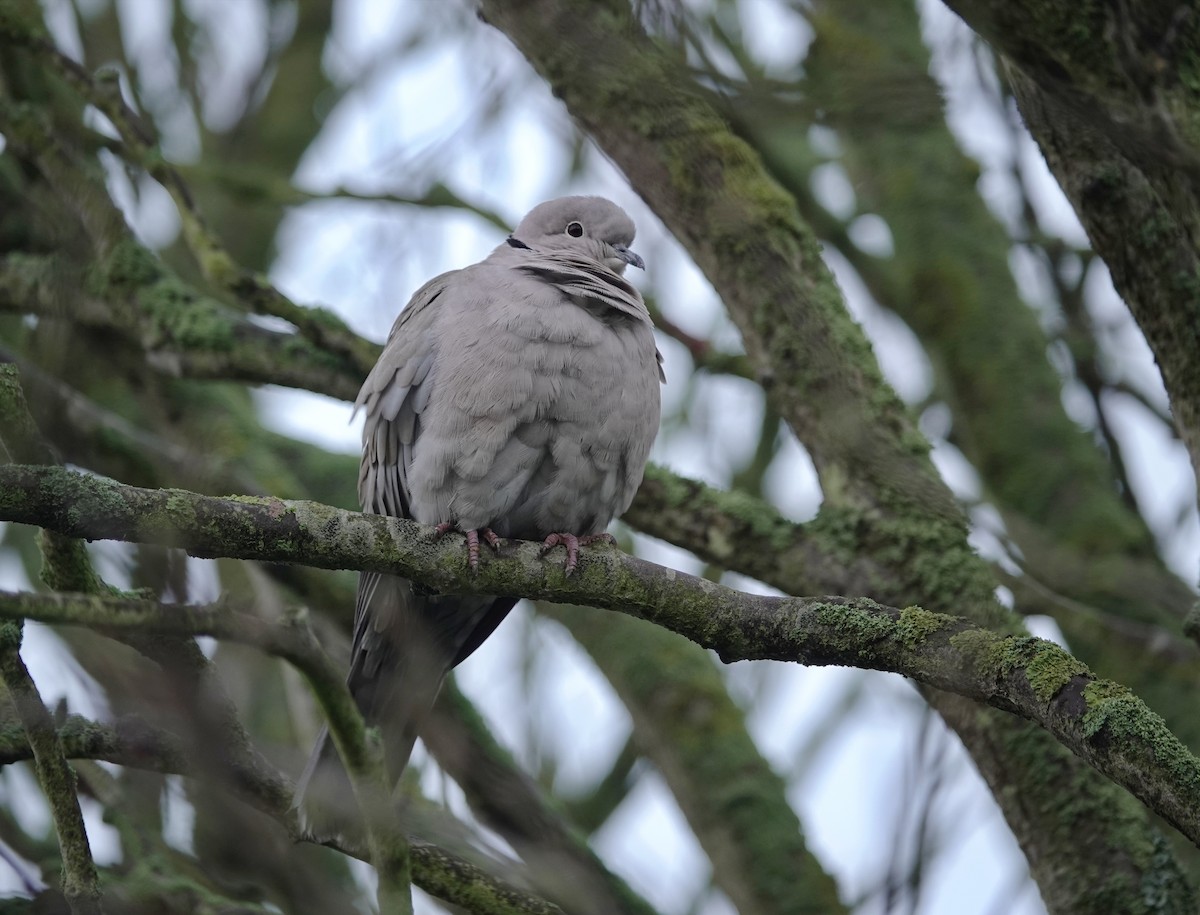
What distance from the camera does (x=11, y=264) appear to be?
473 cm

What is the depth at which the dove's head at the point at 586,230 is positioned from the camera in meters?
4.59

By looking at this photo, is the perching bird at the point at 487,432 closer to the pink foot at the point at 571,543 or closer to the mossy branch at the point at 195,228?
the pink foot at the point at 571,543

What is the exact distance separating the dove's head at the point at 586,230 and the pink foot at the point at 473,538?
140 centimetres

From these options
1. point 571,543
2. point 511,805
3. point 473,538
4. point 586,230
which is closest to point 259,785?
point 473,538

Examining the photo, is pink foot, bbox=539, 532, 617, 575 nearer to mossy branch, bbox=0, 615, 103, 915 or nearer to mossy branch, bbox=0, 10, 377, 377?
mossy branch, bbox=0, 10, 377, 377

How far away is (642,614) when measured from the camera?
3039 millimetres

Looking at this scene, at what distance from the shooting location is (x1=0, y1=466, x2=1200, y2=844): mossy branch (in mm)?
2352

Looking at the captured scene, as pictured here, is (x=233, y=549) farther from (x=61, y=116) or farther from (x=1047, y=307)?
(x=1047, y=307)

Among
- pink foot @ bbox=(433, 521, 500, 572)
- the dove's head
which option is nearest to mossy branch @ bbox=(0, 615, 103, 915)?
pink foot @ bbox=(433, 521, 500, 572)

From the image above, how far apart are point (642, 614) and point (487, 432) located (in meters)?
0.87

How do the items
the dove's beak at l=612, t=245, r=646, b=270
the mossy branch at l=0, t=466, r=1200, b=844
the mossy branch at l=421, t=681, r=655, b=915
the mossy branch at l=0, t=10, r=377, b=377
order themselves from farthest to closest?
the dove's beak at l=612, t=245, r=646, b=270
the mossy branch at l=0, t=10, r=377, b=377
the mossy branch at l=421, t=681, r=655, b=915
the mossy branch at l=0, t=466, r=1200, b=844

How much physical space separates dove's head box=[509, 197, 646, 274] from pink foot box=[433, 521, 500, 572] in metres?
1.40

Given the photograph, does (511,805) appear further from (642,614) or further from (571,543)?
(642,614)

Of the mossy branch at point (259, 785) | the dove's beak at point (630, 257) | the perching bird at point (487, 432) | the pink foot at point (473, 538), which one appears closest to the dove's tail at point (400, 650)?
the perching bird at point (487, 432)
